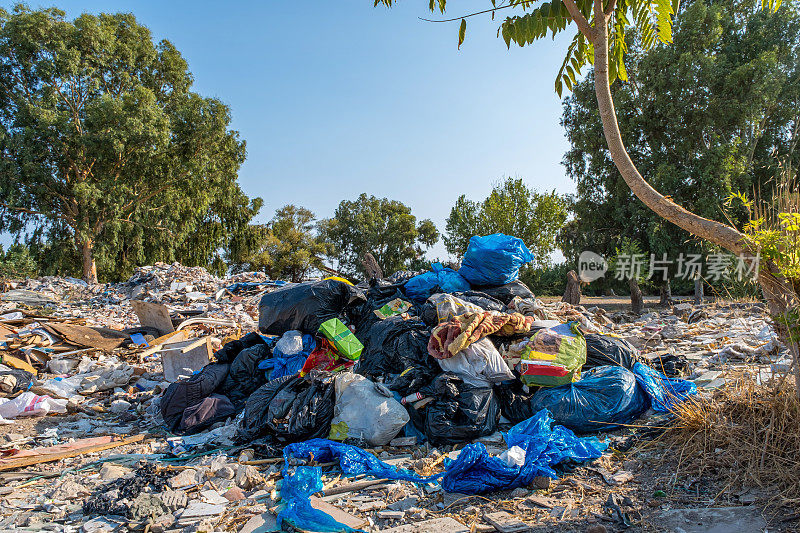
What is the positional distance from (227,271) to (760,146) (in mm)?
24389

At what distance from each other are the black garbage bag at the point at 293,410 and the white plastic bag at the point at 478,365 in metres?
1.00

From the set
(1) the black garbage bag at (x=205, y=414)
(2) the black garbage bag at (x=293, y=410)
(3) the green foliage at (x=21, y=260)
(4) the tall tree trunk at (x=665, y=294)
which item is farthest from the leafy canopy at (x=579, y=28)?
(3) the green foliage at (x=21, y=260)

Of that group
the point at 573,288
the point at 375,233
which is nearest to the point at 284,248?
the point at 375,233

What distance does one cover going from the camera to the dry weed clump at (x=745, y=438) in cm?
253

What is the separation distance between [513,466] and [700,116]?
16951 mm

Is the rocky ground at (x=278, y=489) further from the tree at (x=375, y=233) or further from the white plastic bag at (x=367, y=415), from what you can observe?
the tree at (x=375, y=233)

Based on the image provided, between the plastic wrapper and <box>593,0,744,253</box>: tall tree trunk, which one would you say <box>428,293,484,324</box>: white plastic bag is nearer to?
the plastic wrapper

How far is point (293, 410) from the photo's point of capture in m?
3.78

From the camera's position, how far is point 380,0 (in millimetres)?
2188

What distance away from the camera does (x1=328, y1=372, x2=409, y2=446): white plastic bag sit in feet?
11.9

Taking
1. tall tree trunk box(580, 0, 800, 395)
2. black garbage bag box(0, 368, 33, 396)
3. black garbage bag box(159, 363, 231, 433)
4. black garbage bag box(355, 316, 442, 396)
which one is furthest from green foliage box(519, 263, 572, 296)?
tall tree trunk box(580, 0, 800, 395)

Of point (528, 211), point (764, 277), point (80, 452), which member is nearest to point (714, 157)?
point (528, 211)

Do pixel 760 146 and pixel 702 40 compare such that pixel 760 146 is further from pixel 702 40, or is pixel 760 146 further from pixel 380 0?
pixel 380 0

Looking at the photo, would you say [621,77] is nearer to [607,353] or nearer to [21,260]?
[607,353]
